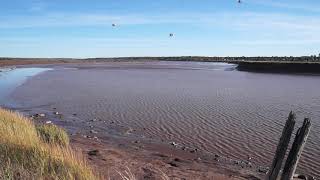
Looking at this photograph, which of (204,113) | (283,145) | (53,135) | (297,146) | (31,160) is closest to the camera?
(297,146)

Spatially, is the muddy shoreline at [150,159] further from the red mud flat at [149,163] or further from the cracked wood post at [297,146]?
the cracked wood post at [297,146]

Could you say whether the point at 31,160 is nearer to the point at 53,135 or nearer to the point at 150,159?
the point at 53,135

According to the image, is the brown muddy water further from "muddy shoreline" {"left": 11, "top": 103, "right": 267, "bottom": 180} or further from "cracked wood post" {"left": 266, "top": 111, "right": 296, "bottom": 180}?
"cracked wood post" {"left": 266, "top": 111, "right": 296, "bottom": 180}

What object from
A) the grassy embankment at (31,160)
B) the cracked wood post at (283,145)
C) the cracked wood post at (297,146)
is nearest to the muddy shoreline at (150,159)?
the grassy embankment at (31,160)

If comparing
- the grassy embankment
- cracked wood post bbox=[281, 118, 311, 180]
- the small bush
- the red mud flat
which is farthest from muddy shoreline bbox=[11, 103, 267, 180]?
cracked wood post bbox=[281, 118, 311, 180]

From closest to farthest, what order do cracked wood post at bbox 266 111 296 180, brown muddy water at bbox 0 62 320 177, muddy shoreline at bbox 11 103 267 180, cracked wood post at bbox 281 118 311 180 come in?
cracked wood post at bbox 281 118 311 180, cracked wood post at bbox 266 111 296 180, muddy shoreline at bbox 11 103 267 180, brown muddy water at bbox 0 62 320 177

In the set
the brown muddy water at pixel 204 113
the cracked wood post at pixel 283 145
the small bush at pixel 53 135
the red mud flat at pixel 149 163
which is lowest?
the brown muddy water at pixel 204 113

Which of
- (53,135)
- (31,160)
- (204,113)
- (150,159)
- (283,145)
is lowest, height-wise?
(204,113)

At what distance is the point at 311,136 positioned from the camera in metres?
14.5

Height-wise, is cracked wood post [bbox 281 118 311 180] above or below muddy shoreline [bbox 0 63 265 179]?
above

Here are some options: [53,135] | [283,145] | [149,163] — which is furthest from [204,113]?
[283,145]

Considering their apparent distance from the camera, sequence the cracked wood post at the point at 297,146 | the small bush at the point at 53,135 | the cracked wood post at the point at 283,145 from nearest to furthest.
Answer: the cracked wood post at the point at 297,146 < the cracked wood post at the point at 283,145 < the small bush at the point at 53,135

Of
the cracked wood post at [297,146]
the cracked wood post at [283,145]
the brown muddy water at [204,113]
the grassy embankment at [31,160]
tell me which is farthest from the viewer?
the brown muddy water at [204,113]

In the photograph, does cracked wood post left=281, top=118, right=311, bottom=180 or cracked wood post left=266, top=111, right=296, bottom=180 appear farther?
cracked wood post left=266, top=111, right=296, bottom=180
